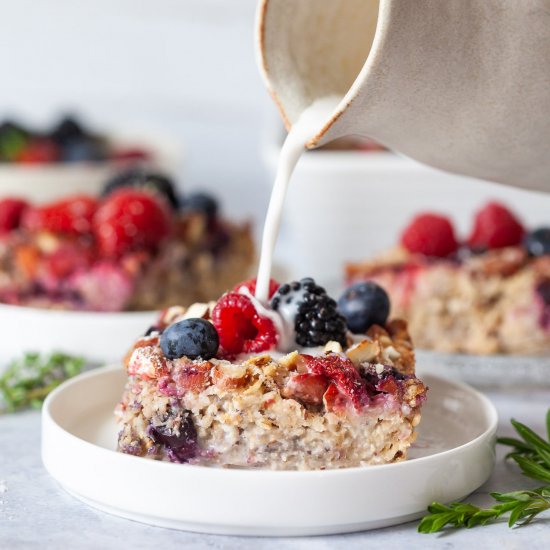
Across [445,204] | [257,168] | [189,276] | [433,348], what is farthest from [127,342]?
[257,168]

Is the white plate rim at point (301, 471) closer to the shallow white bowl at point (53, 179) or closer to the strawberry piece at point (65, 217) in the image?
the strawberry piece at point (65, 217)

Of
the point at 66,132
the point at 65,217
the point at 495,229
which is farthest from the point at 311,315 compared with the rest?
the point at 66,132

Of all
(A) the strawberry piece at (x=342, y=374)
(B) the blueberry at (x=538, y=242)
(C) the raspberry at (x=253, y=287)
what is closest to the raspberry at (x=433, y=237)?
(B) the blueberry at (x=538, y=242)

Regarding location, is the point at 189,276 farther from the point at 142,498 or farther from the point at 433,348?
the point at 142,498

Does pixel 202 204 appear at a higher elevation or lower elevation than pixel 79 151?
higher

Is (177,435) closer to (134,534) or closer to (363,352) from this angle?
(134,534)
